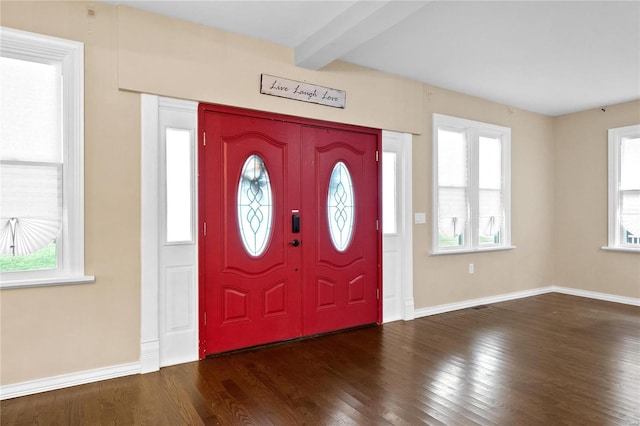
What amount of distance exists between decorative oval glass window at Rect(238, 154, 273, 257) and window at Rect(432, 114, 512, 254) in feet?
7.65

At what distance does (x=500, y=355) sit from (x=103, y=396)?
3.31 m

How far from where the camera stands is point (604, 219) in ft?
19.4

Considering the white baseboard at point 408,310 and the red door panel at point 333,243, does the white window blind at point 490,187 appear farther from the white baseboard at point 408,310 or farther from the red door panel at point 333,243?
the red door panel at point 333,243

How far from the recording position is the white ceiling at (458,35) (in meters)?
3.08

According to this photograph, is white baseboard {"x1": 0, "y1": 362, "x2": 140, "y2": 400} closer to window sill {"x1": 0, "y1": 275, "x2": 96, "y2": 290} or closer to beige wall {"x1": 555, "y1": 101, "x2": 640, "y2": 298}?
window sill {"x1": 0, "y1": 275, "x2": 96, "y2": 290}

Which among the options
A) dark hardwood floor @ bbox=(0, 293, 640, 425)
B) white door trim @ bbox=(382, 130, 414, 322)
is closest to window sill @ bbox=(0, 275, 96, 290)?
dark hardwood floor @ bbox=(0, 293, 640, 425)

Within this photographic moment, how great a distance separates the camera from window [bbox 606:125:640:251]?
18.3 feet

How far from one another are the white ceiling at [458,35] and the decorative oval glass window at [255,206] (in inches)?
45.6

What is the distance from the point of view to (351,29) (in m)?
3.09

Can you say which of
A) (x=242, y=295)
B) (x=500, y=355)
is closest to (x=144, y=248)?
(x=242, y=295)

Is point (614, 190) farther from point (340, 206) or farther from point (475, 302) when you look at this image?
point (340, 206)

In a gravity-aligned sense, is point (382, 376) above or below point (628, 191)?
below

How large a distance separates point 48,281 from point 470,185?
4932 millimetres

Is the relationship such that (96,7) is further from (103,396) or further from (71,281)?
(103,396)
